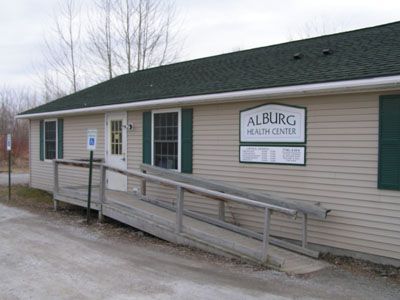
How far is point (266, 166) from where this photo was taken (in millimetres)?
8445

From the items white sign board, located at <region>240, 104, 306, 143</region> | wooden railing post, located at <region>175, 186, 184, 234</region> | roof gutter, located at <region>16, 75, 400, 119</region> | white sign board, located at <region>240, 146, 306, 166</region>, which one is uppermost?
roof gutter, located at <region>16, 75, 400, 119</region>

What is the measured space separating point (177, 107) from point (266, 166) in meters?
2.60

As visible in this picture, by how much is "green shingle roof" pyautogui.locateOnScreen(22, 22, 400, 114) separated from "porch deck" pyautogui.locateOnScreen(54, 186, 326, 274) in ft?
7.75

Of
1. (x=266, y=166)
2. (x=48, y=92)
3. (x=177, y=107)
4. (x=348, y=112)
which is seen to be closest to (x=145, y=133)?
(x=177, y=107)

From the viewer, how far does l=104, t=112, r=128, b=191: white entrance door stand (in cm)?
1170

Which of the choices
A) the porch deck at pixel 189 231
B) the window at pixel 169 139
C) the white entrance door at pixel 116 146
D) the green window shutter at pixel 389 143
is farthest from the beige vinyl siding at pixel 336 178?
the white entrance door at pixel 116 146

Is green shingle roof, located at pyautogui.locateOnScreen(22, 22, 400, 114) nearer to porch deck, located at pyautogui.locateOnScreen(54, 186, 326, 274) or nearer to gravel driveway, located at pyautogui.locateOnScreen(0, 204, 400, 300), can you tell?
porch deck, located at pyautogui.locateOnScreen(54, 186, 326, 274)

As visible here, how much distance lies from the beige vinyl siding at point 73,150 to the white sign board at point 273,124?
5.22 meters

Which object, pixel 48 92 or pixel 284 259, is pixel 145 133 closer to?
pixel 284 259

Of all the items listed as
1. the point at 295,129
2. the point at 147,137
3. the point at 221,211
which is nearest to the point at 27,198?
the point at 147,137

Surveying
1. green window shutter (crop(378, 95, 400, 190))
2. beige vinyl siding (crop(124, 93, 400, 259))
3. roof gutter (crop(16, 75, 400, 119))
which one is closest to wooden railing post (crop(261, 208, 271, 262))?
beige vinyl siding (crop(124, 93, 400, 259))

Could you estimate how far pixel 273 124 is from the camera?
827cm

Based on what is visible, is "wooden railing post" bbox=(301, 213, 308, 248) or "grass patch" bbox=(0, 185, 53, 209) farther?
"grass patch" bbox=(0, 185, 53, 209)

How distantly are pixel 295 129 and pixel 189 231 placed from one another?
248cm
